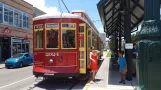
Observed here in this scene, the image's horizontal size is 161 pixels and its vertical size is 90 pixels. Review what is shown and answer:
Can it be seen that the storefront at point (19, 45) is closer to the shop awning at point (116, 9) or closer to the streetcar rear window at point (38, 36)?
the shop awning at point (116, 9)

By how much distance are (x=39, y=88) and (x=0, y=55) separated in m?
23.1

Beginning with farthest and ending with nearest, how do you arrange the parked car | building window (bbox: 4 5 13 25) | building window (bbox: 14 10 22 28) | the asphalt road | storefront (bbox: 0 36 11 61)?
building window (bbox: 14 10 22 28) → storefront (bbox: 0 36 11 61) → building window (bbox: 4 5 13 25) → the parked car → the asphalt road

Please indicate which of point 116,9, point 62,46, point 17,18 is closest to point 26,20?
point 17,18

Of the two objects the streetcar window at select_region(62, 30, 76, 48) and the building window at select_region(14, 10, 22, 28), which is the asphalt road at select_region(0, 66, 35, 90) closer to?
the streetcar window at select_region(62, 30, 76, 48)

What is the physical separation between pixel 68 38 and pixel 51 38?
0.79m

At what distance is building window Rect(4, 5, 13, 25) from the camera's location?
32688 mm

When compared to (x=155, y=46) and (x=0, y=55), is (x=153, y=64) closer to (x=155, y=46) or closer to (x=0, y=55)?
(x=155, y=46)

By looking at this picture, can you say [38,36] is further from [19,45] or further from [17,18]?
[19,45]

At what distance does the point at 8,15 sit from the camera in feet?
110

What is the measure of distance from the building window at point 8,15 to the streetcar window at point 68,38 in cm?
2286

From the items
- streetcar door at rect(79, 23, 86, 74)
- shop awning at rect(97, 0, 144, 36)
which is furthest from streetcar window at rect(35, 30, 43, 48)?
shop awning at rect(97, 0, 144, 36)

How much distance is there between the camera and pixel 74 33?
11.7 metres

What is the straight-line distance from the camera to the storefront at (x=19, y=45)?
1380 inches

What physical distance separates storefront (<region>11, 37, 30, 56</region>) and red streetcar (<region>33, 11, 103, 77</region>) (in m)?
24.1
